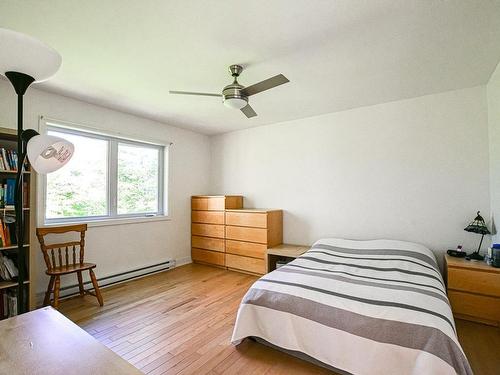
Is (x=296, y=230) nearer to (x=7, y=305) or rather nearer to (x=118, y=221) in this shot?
(x=118, y=221)

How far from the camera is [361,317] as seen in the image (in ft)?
5.20

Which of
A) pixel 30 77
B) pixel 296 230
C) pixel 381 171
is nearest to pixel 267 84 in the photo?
pixel 30 77

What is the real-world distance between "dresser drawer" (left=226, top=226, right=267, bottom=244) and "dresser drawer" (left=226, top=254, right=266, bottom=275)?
0.29 metres

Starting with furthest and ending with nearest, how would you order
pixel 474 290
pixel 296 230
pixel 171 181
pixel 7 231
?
1. pixel 171 181
2. pixel 296 230
3. pixel 474 290
4. pixel 7 231

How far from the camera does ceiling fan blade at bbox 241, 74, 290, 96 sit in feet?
5.85

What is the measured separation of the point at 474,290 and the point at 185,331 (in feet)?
8.87

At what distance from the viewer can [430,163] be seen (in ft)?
9.50

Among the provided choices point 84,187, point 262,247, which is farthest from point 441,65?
point 84,187

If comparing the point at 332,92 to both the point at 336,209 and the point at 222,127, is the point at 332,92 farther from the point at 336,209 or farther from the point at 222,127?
the point at 222,127

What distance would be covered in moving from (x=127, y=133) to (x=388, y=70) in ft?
10.8

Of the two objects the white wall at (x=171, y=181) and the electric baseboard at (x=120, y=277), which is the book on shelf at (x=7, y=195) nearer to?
the white wall at (x=171, y=181)

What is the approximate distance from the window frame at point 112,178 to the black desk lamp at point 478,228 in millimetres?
3929

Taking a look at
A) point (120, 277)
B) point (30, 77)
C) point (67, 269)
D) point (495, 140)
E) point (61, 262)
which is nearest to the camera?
point (30, 77)

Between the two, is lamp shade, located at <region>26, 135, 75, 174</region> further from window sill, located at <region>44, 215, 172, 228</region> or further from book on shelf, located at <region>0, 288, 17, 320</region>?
window sill, located at <region>44, 215, 172, 228</region>
